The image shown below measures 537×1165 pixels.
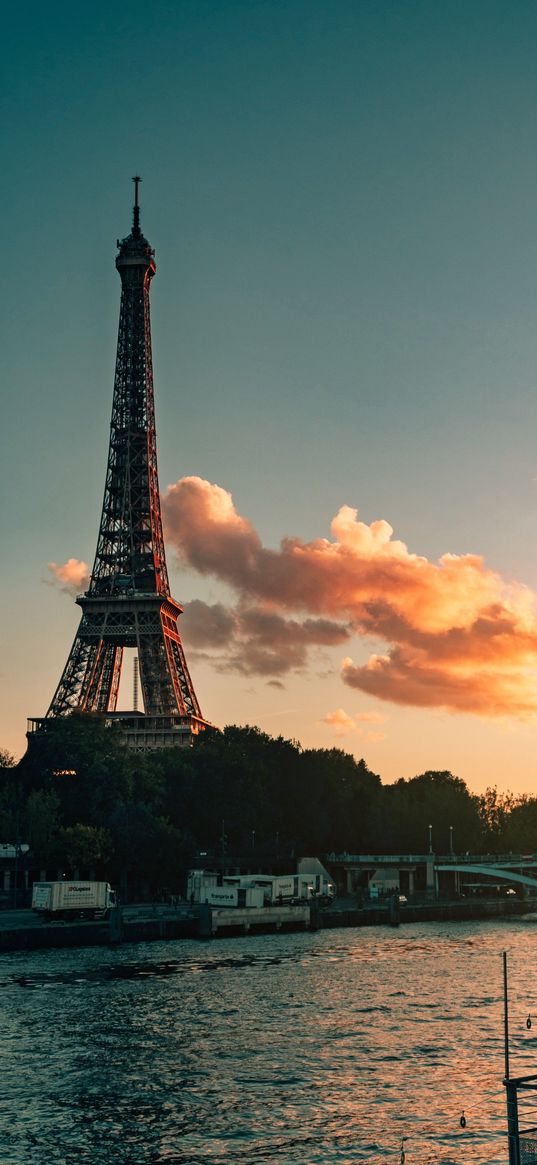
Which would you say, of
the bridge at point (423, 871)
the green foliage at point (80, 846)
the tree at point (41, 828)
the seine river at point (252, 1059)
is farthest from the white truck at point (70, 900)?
the bridge at point (423, 871)

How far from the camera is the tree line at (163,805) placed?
13312 centimetres

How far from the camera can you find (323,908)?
5600 inches

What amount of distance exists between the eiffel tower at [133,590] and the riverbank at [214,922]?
43764mm

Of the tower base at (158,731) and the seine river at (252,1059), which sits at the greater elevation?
the tower base at (158,731)

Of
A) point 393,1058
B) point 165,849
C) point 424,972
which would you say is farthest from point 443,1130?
point 165,849

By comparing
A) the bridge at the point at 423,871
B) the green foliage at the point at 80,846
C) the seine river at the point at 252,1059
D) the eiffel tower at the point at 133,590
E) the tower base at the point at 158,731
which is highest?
the eiffel tower at the point at 133,590

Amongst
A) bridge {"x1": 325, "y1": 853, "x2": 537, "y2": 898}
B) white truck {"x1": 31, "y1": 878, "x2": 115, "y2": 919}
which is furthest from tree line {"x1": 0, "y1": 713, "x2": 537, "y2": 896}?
white truck {"x1": 31, "y1": 878, "x2": 115, "y2": 919}

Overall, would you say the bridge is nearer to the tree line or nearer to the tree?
the tree line

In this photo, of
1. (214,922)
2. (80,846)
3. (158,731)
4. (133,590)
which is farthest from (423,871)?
(214,922)

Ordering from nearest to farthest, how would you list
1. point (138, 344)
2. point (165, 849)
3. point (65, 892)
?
point (65, 892), point (165, 849), point (138, 344)

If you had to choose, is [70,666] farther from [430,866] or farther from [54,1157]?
[54,1157]

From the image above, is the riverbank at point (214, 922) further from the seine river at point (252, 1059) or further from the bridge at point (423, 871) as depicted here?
the bridge at point (423, 871)

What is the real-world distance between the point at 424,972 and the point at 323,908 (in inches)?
2229

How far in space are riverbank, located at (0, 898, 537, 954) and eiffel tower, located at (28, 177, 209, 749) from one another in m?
43.8
